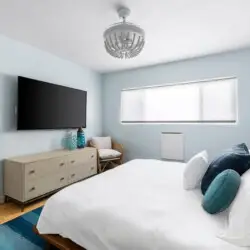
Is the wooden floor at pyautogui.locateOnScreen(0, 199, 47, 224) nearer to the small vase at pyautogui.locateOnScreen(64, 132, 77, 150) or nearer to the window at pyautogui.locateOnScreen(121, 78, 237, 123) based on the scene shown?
the small vase at pyautogui.locateOnScreen(64, 132, 77, 150)

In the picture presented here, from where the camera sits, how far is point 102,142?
3887 millimetres

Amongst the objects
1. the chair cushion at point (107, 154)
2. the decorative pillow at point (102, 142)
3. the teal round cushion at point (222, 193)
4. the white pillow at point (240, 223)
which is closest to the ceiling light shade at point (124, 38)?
the teal round cushion at point (222, 193)

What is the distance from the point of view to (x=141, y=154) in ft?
12.6

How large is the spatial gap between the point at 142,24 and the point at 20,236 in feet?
8.49

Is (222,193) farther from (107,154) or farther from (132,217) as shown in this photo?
(107,154)

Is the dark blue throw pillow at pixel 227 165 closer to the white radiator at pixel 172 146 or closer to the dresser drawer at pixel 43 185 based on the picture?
the white radiator at pixel 172 146

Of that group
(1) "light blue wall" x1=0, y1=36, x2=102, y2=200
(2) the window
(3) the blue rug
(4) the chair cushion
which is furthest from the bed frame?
(2) the window

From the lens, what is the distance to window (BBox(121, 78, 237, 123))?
3.10 metres

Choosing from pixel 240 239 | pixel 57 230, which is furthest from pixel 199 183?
pixel 57 230

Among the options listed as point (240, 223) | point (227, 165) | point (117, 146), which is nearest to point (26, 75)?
point (117, 146)

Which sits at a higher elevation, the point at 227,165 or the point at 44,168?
the point at 227,165

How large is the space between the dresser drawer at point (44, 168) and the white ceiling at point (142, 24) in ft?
5.65

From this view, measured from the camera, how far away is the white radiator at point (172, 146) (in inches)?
133

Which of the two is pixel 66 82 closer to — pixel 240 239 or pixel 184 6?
pixel 184 6
